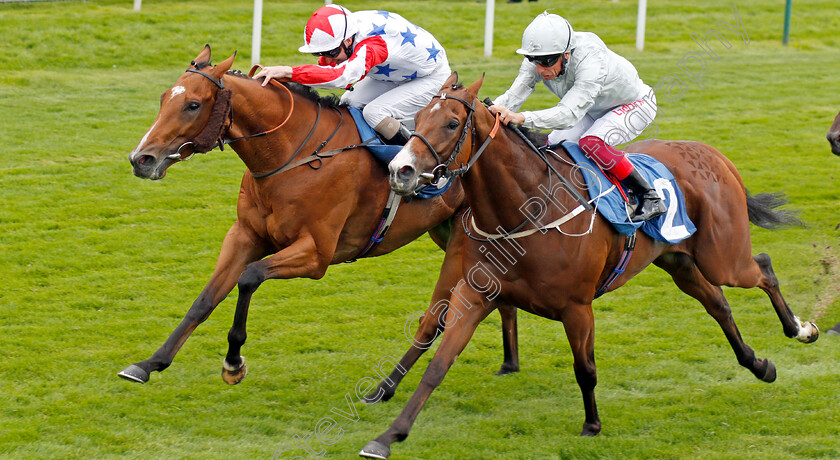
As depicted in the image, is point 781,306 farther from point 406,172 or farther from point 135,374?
point 135,374

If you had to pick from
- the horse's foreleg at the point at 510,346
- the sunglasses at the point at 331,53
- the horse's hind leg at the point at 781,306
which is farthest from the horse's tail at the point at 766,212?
the sunglasses at the point at 331,53

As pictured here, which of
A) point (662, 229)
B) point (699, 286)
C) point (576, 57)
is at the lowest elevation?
point (699, 286)

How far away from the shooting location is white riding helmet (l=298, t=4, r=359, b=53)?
5.44 meters

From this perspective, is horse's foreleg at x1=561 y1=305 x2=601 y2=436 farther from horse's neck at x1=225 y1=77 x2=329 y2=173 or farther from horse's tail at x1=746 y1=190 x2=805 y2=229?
horse's tail at x1=746 y1=190 x2=805 y2=229

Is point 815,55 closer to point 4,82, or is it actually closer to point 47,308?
point 4,82

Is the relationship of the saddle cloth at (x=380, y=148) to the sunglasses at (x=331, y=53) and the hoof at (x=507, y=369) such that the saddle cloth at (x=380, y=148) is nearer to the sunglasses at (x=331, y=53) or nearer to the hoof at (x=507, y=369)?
the sunglasses at (x=331, y=53)

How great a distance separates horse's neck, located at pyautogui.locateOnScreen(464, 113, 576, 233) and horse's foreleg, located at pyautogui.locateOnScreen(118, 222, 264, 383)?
4.93 ft

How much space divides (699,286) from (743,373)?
78 centimetres

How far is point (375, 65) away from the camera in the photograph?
18.3 ft

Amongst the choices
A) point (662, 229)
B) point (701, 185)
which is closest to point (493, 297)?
point (662, 229)

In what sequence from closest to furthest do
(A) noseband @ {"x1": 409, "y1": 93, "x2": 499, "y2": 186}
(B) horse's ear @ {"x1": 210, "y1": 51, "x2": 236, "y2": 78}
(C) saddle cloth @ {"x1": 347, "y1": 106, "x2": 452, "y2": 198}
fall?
1. (A) noseband @ {"x1": 409, "y1": 93, "x2": 499, "y2": 186}
2. (B) horse's ear @ {"x1": 210, "y1": 51, "x2": 236, "y2": 78}
3. (C) saddle cloth @ {"x1": 347, "y1": 106, "x2": 452, "y2": 198}

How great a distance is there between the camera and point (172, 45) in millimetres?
14156

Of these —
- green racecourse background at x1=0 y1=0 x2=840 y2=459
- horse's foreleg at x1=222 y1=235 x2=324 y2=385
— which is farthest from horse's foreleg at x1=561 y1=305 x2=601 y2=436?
horse's foreleg at x1=222 y1=235 x2=324 y2=385

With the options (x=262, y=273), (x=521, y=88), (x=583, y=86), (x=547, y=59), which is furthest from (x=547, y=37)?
(x=262, y=273)
